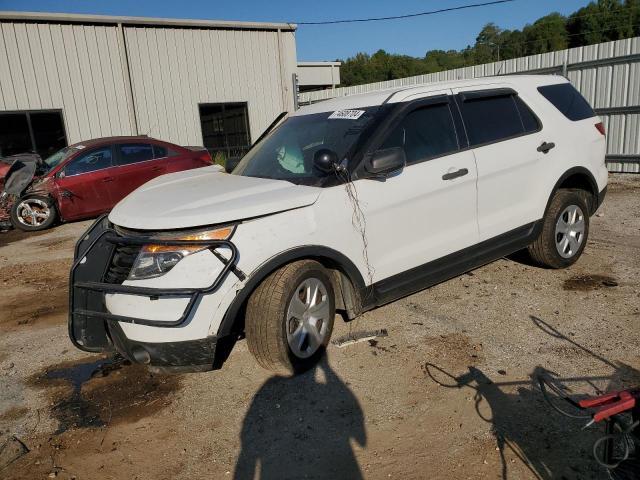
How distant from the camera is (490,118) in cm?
448

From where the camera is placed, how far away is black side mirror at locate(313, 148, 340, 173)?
349 centimetres

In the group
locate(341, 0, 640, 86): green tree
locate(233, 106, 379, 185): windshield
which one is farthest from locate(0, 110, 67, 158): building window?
locate(341, 0, 640, 86): green tree

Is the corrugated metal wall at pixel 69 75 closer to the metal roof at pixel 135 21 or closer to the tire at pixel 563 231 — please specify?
the metal roof at pixel 135 21

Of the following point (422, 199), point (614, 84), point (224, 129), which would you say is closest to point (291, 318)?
point (422, 199)

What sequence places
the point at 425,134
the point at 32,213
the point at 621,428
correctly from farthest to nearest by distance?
the point at 32,213
the point at 425,134
the point at 621,428

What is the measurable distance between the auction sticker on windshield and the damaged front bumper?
1.61 metres

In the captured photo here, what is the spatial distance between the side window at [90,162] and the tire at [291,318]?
7418 millimetres

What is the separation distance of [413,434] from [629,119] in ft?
34.5

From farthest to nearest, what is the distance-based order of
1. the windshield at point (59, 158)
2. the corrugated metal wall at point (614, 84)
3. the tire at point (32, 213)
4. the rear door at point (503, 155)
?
the corrugated metal wall at point (614, 84) → the windshield at point (59, 158) → the tire at point (32, 213) → the rear door at point (503, 155)

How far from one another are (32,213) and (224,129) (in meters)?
7.68

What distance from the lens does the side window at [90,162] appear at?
9.41 meters

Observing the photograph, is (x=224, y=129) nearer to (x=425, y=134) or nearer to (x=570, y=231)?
(x=570, y=231)

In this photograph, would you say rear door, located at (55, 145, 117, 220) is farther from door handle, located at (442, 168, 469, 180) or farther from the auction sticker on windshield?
door handle, located at (442, 168, 469, 180)

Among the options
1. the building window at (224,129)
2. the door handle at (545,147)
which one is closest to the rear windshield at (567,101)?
the door handle at (545,147)
